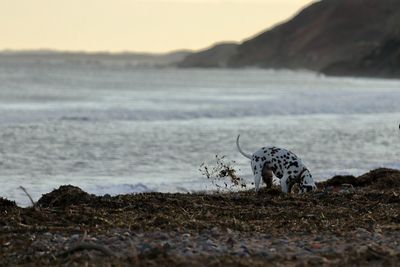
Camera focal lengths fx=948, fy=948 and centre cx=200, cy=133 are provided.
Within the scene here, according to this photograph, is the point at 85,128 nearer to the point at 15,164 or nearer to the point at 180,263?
the point at 15,164

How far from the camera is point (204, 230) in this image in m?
10.2

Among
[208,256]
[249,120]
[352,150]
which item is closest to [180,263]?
[208,256]

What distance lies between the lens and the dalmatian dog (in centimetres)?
1445

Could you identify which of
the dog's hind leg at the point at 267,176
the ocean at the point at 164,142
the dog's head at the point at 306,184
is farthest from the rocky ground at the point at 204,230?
Answer: the ocean at the point at 164,142

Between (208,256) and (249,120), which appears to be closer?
(208,256)

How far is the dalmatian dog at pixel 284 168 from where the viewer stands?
1445 cm

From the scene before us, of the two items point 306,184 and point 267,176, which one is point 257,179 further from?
point 306,184

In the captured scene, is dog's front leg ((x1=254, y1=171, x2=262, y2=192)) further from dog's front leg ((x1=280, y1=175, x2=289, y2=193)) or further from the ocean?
the ocean

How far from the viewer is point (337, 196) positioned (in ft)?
44.3

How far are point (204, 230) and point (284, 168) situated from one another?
450 cm

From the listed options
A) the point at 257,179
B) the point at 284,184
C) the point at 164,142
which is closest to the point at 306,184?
the point at 284,184

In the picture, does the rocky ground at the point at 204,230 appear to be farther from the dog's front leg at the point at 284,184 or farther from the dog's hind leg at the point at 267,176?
the dog's hind leg at the point at 267,176

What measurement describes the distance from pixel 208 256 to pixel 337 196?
5086 millimetres

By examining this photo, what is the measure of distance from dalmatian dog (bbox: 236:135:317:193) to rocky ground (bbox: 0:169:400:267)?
0.67 m
